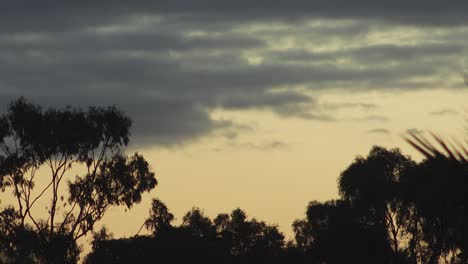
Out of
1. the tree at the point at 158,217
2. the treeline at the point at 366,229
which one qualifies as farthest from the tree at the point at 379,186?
the tree at the point at 158,217

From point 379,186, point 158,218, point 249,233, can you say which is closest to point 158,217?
point 158,218

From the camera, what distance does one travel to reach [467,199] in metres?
11.5

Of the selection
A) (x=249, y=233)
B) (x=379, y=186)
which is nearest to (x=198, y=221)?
(x=249, y=233)

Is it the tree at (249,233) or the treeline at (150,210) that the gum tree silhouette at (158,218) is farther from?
the tree at (249,233)

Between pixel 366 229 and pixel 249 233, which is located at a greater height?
pixel 249 233

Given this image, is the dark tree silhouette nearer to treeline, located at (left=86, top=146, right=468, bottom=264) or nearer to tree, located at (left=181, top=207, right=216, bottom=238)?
treeline, located at (left=86, top=146, right=468, bottom=264)

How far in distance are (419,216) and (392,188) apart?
20.3ft

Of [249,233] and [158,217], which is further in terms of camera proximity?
[249,233]

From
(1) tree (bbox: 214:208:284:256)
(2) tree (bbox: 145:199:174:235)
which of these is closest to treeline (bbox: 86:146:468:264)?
(2) tree (bbox: 145:199:174:235)

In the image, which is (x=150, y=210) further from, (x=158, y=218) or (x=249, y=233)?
(x=249, y=233)

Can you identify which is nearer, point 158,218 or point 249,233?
point 158,218

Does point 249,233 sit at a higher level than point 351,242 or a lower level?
higher

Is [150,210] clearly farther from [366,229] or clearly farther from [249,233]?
[249,233]

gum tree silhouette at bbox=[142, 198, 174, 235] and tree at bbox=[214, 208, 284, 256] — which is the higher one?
tree at bbox=[214, 208, 284, 256]
